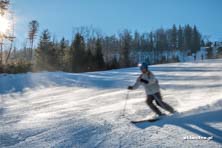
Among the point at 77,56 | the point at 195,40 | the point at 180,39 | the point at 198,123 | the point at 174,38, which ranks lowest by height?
the point at 198,123

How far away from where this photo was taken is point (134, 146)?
15.9 ft

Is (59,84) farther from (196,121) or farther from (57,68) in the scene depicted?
(57,68)

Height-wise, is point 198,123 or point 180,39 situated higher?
point 180,39

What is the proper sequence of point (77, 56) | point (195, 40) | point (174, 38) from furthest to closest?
1. point (174, 38)
2. point (195, 40)
3. point (77, 56)

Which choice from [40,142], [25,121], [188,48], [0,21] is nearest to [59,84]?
[25,121]

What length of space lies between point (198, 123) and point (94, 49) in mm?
45566

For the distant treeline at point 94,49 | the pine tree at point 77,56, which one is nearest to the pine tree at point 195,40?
the distant treeline at point 94,49

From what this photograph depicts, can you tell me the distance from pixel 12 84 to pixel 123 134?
15037mm

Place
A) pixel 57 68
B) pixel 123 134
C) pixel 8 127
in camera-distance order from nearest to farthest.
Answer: pixel 123 134 < pixel 8 127 < pixel 57 68

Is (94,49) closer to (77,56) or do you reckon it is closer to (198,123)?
(77,56)

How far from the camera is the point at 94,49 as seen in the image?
50594 millimetres

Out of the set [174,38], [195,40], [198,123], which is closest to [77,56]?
[198,123]

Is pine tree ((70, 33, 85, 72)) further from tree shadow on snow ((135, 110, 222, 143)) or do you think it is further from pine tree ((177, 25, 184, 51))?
pine tree ((177, 25, 184, 51))

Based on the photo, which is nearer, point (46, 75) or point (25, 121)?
point (25, 121)
